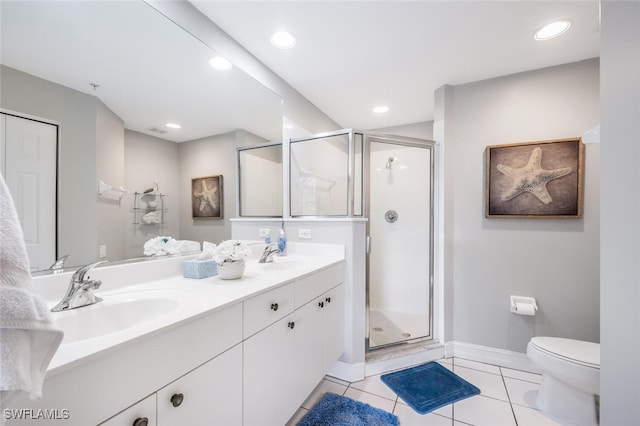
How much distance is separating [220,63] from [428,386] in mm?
2596

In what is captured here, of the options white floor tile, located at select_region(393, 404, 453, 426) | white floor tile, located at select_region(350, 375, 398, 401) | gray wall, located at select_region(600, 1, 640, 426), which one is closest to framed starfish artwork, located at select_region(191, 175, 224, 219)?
white floor tile, located at select_region(350, 375, 398, 401)

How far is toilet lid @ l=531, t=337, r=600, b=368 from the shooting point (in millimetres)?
1457

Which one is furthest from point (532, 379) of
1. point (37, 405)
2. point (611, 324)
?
point (37, 405)

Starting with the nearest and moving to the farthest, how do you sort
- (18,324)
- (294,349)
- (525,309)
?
(18,324)
(294,349)
(525,309)

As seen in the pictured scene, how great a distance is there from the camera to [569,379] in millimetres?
1491

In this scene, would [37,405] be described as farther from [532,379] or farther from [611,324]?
[532,379]

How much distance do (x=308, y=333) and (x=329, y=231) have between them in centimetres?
77

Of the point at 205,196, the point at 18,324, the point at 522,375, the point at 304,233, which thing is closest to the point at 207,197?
the point at 205,196

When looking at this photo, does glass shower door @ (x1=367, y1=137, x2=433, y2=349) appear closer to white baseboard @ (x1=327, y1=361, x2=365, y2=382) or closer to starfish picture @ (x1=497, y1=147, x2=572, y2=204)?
white baseboard @ (x1=327, y1=361, x2=365, y2=382)

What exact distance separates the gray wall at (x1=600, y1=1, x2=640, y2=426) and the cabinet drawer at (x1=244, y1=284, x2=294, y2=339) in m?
1.21

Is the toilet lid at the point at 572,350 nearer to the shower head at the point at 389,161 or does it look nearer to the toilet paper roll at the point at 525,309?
the toilet paper roll at the point at 525,309

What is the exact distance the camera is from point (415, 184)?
2766mm

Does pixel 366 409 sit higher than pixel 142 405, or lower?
lower

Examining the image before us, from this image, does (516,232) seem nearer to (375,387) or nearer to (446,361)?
(446,361)
